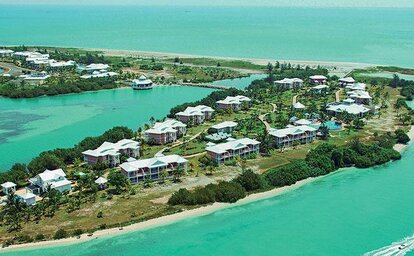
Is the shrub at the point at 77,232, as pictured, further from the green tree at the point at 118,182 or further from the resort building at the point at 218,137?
the resort building at the point at 218,137

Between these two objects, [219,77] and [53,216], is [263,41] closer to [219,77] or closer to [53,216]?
[219,77]

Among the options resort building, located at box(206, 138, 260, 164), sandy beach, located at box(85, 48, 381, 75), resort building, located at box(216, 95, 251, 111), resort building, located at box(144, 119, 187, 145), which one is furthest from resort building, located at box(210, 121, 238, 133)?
sandy beach, located at box(85, 48, 381, 75)

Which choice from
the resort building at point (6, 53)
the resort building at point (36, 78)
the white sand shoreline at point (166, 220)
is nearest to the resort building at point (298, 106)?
the white sand shoreline at point (166, 220)

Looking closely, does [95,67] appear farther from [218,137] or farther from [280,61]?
[218,137]

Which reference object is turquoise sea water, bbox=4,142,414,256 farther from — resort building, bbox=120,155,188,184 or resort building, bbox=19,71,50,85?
resort building, bbox=19,71,50,85

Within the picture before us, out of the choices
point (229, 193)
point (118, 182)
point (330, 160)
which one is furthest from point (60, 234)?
point (330, 160)

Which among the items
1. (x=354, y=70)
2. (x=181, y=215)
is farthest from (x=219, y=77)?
(x=181, y=215)
